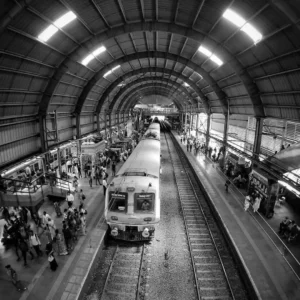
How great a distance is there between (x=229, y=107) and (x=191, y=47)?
24.1ft

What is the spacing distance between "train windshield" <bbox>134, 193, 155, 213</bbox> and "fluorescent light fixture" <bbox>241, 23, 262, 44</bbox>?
9517mm

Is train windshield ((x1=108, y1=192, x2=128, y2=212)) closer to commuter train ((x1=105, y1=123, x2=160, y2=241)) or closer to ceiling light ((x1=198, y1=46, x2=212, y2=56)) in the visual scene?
commuter train ((x1=105, y1=123, x2=160, y2=241))

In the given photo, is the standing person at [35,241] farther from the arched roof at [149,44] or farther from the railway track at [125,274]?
the arched roof at [149,44]

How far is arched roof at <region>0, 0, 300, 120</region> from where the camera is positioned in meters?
9.43

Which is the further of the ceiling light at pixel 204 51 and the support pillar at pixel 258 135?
the ceiling light at pixel 204 51

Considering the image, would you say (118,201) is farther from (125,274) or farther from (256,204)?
(256,204)

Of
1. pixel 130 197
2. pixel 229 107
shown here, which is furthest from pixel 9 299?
pixel 229 107

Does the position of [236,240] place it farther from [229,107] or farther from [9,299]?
[229,107]

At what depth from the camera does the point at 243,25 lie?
34.9ft

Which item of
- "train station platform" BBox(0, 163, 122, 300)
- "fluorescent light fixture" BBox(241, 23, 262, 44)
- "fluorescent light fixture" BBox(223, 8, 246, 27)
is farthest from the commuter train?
"fluorescent light fixture" BBox(223, 8, 246, 27)

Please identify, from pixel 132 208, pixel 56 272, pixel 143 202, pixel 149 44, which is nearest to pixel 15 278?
pixel 56 272

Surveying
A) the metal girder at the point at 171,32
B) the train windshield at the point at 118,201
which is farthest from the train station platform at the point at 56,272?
the metal girder at the point at 171,32

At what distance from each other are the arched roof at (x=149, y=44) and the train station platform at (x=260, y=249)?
251 inches

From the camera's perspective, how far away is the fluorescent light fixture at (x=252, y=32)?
10.4 meters
